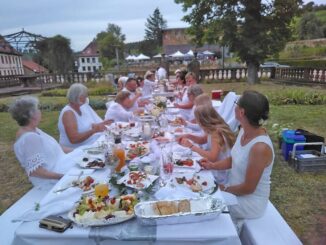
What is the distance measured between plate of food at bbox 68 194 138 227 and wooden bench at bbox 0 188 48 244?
2.01 ft

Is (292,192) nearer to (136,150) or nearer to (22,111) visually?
(136,150)

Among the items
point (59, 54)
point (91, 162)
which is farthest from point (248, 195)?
point (59, 54)

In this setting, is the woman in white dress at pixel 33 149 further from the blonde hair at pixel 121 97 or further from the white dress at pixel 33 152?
the blonde hair at pixel 121 97

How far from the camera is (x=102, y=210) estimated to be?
5.20 ft

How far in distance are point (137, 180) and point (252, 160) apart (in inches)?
31.6

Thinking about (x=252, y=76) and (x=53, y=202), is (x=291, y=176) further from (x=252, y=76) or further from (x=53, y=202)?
(x=252, y=76)

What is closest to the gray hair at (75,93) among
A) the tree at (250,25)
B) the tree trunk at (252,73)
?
the tree at (250,25)

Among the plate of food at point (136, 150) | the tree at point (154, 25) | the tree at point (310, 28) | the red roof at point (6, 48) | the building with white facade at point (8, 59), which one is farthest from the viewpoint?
the tree at point (154, 25)

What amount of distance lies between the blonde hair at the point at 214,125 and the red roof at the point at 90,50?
60965 millimetres

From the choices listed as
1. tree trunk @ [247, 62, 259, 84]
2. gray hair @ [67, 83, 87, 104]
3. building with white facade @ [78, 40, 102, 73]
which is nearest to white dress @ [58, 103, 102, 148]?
gray hair @ [67, 83, 87, 104]

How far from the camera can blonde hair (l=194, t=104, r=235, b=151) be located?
2.68 metres

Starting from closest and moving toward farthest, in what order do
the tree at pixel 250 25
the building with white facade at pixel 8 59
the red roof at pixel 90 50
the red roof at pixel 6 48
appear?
the tree at pixel 250 25 → the building with white facade at pixel 8 59 → the red roof at pixel 6 48 → the red roof at pixel 90 50

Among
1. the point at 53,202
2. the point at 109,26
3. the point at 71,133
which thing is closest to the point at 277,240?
the point at 53,202

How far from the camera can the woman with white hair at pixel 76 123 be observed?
3488 millimetres
